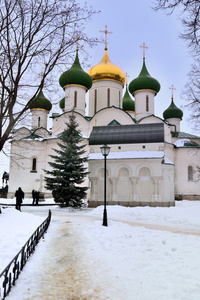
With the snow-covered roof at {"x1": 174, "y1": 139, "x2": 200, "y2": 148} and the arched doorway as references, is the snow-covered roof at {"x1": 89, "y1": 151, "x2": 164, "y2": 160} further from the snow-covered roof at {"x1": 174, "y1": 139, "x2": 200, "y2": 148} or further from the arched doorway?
the snow-covered roof at {"x1": 174, "y1": 139, "x2": 200, "y2": 148}

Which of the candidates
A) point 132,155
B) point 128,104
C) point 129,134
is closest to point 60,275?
point 132,155

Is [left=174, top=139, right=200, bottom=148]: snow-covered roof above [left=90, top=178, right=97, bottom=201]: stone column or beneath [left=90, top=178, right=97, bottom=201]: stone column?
above

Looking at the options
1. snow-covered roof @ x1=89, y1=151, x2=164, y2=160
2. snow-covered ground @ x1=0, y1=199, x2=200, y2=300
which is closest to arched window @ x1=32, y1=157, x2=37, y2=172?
Answer: snow-covered roof @ x1=89, y1=151, x2=164, y2=160

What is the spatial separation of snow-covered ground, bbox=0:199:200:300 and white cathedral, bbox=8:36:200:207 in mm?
9203

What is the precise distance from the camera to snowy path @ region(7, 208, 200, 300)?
13.7 ft

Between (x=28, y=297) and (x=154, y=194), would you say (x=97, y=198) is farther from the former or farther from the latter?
(x=28, y=297)

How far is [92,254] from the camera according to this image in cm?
637

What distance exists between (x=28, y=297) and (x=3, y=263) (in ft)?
4.63

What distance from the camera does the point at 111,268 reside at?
5.39 metres

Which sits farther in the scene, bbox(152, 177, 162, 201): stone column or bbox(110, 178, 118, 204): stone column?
bbox(110, 178, 118, 204): stone column

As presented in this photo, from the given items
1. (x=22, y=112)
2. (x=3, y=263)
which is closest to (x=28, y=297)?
(x=3, y=263)

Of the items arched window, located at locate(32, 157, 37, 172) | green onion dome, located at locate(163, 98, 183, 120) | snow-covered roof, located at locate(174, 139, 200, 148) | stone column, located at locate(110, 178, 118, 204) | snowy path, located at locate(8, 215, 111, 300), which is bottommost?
snowy path, located at locate(8, 215, 111, 300)

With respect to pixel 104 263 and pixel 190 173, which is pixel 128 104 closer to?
pixel 190 173

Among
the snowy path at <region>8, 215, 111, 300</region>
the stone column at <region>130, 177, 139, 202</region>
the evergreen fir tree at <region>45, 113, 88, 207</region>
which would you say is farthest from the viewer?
the stone column at <region>130, 177, 139, 202</region>
